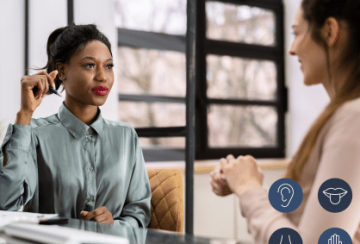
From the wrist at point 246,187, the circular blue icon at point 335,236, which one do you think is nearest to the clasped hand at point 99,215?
the wrist at point 246,187

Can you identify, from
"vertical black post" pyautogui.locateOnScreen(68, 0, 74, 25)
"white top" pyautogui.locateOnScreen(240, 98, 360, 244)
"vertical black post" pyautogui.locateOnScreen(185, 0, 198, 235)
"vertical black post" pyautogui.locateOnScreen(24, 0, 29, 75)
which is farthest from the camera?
"vertical black post" pyautogui.locateOnScreen(24, 0, 29, 75)

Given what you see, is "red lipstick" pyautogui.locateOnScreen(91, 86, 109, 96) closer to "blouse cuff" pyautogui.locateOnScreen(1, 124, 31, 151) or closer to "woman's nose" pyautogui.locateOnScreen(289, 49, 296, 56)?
"blouse cuff" pyautogui.locateOnScreen(1, 124, 31, 151)

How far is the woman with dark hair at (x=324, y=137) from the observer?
404 mm

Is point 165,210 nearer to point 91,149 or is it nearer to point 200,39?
point 91,149

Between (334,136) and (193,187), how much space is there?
0.34 metres

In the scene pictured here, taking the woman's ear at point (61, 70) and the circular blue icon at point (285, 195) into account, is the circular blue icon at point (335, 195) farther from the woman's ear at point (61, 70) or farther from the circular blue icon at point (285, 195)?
the woman's ear at point (61, 70)

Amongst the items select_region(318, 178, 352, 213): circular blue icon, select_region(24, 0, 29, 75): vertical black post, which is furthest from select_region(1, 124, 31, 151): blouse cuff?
select_region(318, 178, 352, 213): circular blue icon

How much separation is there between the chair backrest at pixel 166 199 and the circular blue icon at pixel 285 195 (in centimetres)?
27

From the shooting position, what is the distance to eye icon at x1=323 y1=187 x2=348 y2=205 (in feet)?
1.34

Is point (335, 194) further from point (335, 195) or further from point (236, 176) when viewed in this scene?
point (236, 176)

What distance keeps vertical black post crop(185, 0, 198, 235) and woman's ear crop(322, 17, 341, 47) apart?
0.29 meters

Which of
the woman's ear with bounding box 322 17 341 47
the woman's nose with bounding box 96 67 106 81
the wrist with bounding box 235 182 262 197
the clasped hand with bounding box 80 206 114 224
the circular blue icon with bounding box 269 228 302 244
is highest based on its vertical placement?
the woman's ear with bounding box 322 17 341 47

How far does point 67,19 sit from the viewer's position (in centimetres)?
83

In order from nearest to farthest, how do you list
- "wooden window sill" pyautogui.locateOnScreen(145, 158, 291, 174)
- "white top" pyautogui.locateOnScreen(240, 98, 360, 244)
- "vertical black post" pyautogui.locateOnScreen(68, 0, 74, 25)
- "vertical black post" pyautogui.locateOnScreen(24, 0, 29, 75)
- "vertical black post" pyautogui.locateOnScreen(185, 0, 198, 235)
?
"white top" pyautogui.locateOnScreen(240, 98, 360, 244), "wooden window sill" pyautogui.locateOnScreen(145, 158, 291, 174), "vertical black post" pyautogui.locateOnScreen(185, 0, 198, 235), "vertical black post" pyautogui.locateOnScreen(68, 0, 74, 25), "vertical black post" pyautogui.locateOnScreen(24, 0, 29, 75)
